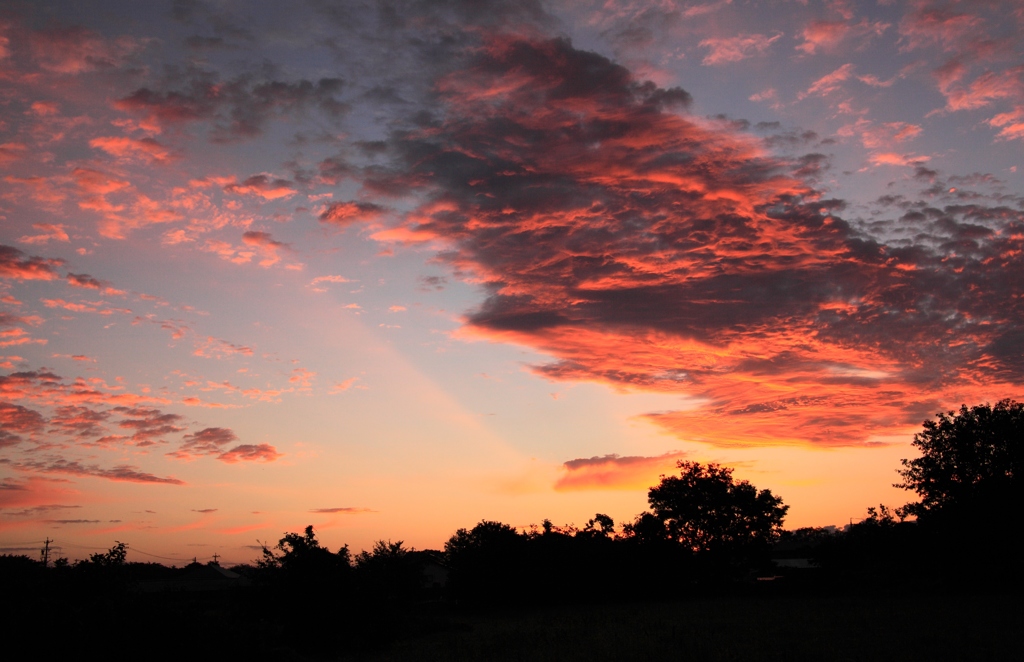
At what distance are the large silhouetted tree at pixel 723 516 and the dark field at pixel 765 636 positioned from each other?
119 ft

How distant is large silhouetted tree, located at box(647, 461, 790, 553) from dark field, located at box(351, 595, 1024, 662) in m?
36.3

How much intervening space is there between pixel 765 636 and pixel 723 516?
54.5m

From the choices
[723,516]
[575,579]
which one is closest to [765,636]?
[575,579]

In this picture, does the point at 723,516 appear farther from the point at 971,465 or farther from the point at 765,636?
the point at 765,636

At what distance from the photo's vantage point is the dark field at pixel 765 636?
24.9m

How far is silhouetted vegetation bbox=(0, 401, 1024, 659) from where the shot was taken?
1532cm

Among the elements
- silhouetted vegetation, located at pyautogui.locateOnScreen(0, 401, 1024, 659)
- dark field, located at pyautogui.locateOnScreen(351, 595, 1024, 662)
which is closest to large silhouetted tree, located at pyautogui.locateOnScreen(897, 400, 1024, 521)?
silhouetted vegetation, located at pyautogui.locateOnScreen(0, 401, 1024, 659)

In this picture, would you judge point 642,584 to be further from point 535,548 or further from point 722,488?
point 722,488

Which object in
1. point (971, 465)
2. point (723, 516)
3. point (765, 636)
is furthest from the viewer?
point (723, 516)

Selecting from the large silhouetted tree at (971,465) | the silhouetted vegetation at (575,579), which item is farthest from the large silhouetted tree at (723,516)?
the large silhouetted tree at (971,465)

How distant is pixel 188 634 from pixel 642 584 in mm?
60052

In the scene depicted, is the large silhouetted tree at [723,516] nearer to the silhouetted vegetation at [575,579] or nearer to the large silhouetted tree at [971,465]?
the silhouetted vegetation at [575,579]

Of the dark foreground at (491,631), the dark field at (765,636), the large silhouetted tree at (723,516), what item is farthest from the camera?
the large silhouetted tree at (723,516)

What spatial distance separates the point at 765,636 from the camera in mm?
30938
